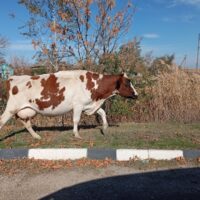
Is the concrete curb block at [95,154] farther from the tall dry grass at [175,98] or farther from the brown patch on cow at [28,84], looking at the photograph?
the tall dry grass at [175,98]

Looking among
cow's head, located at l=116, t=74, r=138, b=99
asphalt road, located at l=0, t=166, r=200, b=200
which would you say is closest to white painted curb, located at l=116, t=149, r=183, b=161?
asphalt road, located at l=0, t=166, r=200, b=200

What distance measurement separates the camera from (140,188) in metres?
5.19

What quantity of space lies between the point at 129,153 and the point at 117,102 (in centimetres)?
474

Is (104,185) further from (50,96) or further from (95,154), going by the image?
(50,96)

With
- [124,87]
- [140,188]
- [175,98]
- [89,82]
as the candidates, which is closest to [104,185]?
[140,188]

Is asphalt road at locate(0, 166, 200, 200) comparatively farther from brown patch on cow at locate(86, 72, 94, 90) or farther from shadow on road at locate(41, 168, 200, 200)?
brown patch on cow at locate(86, 72, 94, 90)

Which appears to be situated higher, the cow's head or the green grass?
the cow's head

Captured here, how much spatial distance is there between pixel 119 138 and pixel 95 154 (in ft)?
5.08

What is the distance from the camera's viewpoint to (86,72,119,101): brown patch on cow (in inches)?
353

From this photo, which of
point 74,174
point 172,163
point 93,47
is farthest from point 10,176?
point 93,47

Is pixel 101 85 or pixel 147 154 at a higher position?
pixel 101 85

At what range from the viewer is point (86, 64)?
12.9m

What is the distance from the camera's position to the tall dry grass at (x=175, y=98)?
39.4 feet

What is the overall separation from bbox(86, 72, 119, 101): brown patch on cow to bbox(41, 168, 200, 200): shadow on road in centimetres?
342
